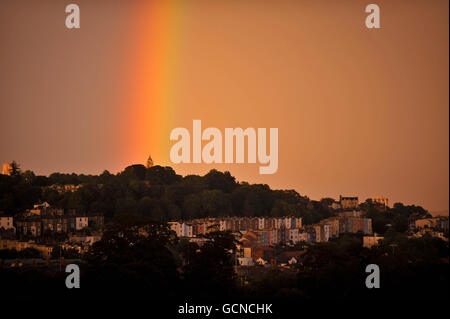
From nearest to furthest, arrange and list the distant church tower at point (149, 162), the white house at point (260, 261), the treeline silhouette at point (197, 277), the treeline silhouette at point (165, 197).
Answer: the treeline silhouette at point (197, 277), the white house at point (260, 261), the treeline silhouette at point (165, 197), the distant church tower at point (149, 162)

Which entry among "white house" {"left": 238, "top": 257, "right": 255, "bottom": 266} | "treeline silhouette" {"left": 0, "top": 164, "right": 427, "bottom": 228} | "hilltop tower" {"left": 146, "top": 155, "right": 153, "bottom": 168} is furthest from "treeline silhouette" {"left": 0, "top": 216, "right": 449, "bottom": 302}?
"hilltop tower" {"left": 146, "top": 155, "right": 153, "bottom": 168}

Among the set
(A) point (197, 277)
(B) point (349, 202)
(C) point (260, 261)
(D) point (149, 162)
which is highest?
(D) point (149, 162)

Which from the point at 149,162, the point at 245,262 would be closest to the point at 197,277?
the point at 245,262

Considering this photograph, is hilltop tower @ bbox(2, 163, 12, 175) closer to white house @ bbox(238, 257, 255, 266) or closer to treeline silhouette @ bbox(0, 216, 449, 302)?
white house @ bbox(238, 257, 255, 266)

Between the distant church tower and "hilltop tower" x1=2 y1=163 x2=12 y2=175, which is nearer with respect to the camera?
"hilltop tower" x1=2 y1=163 x2=12 y2=175

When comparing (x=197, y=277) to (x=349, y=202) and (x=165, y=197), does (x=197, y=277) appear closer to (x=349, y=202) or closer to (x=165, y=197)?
(x=165, y=197)

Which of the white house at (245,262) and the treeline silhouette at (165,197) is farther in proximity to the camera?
the treeline silhouette at (165,197)

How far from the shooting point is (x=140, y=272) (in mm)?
21984

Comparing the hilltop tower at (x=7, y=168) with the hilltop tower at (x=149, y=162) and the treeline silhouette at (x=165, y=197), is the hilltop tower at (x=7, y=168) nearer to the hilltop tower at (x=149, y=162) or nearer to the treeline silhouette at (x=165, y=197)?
the treeline silhouette at (x=165, y=197)

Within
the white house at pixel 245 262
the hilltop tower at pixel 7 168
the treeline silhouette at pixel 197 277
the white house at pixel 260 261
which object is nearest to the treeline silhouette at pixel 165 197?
the hilltop tower at pixel 7 168

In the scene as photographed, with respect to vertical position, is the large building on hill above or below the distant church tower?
below

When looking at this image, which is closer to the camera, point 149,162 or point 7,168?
point 7,168
